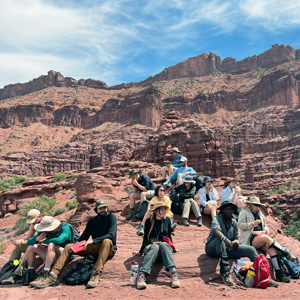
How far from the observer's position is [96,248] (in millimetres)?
5680

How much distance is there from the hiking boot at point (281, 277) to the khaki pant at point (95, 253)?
11.6 feet

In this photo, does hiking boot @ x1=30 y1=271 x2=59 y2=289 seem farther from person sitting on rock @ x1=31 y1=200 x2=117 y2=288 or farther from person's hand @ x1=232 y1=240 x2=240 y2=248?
person's hand @ x1=232 y1=240 x2=240 y2=248

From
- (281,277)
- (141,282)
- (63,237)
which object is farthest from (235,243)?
(63,237)

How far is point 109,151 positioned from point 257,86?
67762 millimetres

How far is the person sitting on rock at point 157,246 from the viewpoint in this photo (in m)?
4.89

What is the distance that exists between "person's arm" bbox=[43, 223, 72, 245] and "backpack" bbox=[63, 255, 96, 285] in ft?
2.08

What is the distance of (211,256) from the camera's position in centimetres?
565

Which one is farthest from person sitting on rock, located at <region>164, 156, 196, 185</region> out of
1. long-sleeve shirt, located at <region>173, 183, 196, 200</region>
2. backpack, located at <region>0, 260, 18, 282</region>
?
backpack, located at <region>0, 260, 18, 282</region>

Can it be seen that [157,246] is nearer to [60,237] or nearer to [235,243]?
[235,243]

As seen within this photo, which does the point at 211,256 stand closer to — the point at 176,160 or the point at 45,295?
the point at 45,295

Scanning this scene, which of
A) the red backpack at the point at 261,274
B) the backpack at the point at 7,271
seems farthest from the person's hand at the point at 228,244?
the backpack at the point at 7,271

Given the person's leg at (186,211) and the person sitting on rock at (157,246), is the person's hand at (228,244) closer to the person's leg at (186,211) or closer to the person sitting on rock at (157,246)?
the person sitting on rock at (157,246)

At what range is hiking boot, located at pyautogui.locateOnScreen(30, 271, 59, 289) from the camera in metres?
5.06

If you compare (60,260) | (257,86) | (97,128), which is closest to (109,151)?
(97,128)
